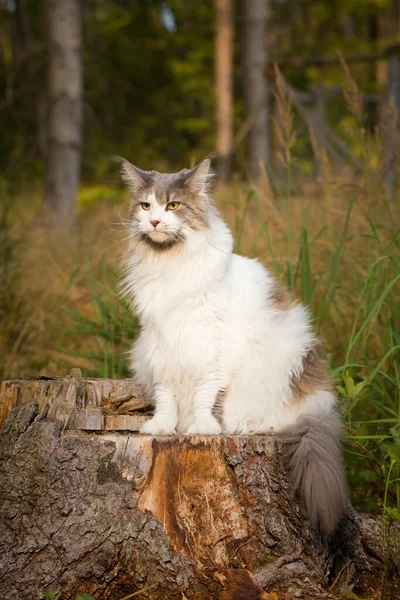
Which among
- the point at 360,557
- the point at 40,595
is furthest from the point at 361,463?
the point at 40,595

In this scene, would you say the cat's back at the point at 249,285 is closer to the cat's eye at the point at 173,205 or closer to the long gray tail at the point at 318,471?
the cat's eye at the point at 173,205

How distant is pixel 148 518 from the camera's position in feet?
7.36

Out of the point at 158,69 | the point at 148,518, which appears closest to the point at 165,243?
the point at 148,518

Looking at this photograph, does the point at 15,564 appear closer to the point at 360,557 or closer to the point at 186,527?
the point at 186,527

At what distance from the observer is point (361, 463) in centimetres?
312

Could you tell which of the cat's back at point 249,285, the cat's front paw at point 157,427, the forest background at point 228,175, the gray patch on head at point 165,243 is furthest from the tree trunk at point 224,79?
the cat's front paw at point 157,427

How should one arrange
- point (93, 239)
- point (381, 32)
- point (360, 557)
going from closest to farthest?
1. point (360, 557)
2. point (93, 239)
3. point (381, 32)

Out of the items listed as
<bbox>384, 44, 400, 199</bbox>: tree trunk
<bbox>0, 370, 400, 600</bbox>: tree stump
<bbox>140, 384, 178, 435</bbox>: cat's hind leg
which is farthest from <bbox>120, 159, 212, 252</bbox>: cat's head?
<bbox>384, 44, 400, 199</bbox>: tree trunk

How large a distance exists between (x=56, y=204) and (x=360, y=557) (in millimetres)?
6230

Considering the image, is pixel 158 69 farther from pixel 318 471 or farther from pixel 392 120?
pixel 318 471

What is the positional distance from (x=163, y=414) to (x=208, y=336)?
0.39m

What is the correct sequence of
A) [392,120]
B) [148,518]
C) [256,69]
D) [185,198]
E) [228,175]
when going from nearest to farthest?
[148,518], [185,198], [392,120], [256,69], [228,175]

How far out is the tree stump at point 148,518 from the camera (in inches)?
85.4

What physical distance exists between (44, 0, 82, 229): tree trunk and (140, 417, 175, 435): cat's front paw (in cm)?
483
